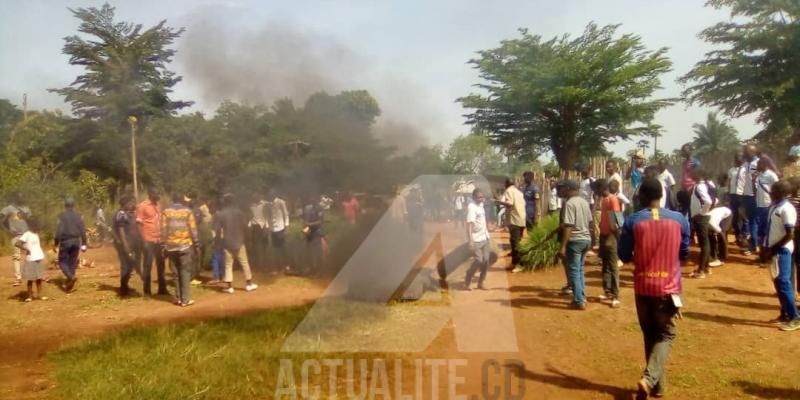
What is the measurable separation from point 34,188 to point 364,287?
13116mm

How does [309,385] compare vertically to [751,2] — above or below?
below

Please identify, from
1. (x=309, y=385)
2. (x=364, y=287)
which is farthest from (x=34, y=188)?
(x=309, y=385)

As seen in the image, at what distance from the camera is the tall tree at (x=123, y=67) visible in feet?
46.6

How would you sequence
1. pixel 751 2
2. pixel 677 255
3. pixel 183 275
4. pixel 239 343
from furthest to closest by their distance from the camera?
pixel 751 2
pixel 183 275
pixel 239 343
pixel 677 255

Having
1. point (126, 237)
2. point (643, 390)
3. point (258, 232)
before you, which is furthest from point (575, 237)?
point (126, 237)

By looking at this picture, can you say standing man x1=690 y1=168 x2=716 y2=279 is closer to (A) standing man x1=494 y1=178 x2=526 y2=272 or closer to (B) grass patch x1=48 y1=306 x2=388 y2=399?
(A) standing man x1=494 y1=178 x2=526 y2=272

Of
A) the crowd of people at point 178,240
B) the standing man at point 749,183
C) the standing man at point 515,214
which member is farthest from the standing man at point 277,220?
the standing man at point 749,183

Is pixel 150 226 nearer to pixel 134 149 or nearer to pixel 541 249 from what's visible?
pixel 541 249

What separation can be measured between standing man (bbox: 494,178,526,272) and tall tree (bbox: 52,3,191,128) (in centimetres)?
911

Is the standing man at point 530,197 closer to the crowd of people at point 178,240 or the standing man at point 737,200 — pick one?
the standing man at point 737,200

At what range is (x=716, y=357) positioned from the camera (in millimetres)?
5098

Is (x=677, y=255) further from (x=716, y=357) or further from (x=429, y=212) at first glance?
(x=429, y=212)

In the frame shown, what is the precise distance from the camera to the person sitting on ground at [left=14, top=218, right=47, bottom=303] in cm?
812

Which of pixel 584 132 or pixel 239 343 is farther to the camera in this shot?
pixel 584 132
